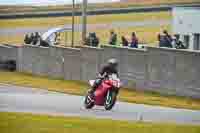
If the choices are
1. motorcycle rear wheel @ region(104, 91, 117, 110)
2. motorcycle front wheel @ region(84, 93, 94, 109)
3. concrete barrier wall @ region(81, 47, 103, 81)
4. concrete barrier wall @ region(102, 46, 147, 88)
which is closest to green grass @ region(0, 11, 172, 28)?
concrete barrier wall @ region(81, 47, 103, 81)

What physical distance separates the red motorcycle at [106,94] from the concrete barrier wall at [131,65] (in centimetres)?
469

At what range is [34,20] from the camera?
4834 cm

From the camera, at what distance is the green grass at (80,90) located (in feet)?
66.1

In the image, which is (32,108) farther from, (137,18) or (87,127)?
(137,18)

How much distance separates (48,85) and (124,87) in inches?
125

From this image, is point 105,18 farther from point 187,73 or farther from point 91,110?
point 91,110

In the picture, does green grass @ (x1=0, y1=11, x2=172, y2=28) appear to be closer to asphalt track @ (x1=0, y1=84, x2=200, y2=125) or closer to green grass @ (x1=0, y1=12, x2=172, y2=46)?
green grass @ (x1=0, y1=12, x2=172, y2=46)

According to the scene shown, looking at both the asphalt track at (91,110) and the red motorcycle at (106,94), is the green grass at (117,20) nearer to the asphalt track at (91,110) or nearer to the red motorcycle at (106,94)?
the asphalt track at (91,110)

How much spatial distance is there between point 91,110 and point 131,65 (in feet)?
27.9

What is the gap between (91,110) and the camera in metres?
17.3

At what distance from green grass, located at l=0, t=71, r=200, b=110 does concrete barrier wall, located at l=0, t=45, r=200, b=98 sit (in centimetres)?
34

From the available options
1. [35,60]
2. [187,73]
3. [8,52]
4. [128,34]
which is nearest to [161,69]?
[187,73]

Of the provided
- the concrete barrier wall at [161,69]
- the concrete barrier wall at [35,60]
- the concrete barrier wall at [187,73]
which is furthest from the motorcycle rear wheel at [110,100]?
the concrete barrier wall at [35,60]

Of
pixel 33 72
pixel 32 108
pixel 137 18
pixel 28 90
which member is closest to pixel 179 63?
pixel 28 90
